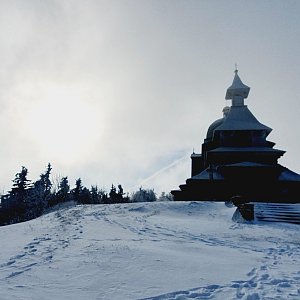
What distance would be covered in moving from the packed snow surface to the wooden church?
14.1 m

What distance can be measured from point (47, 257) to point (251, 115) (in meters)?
28.6

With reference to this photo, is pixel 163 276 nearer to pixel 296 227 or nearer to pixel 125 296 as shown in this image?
pixel 125 296

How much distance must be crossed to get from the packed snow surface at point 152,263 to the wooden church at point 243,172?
1414 centimetres

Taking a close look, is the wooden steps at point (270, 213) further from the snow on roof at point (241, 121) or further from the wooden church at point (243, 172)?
the snow on roof at point (241, 121)

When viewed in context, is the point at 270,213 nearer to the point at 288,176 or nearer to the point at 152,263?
the point at 152,263

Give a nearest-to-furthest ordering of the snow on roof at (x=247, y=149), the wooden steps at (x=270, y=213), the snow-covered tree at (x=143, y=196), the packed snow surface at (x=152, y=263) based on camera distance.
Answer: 1. the packed snow surface at (x=152, y=263)
2. the wooden steps at (x=270, y=213)
3. the snow on roof at (x=247, y=149)
4. the snow-covered tree at (x=143, y=196)

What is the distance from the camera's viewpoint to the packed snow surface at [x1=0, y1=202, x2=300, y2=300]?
436 cm

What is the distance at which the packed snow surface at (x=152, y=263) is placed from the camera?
436 cm

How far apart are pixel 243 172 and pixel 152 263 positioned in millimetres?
20851

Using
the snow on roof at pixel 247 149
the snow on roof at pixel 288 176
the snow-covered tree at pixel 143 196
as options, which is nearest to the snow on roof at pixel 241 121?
the snow on roof at pixel 247 149

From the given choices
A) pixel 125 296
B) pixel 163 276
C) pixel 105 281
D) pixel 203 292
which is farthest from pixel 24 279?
pixel 203 292

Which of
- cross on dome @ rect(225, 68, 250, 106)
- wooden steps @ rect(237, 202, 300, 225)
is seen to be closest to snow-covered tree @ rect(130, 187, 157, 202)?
cross on dome @ rect(225, 68, 250, 106)

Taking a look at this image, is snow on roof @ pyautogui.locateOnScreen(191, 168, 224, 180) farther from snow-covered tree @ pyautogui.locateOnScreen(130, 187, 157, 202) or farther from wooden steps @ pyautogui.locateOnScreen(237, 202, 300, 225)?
snow-covered tree @ pyautogui.locateOnScreen(130, 187, 157, 202)

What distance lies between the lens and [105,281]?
4.75 meters
